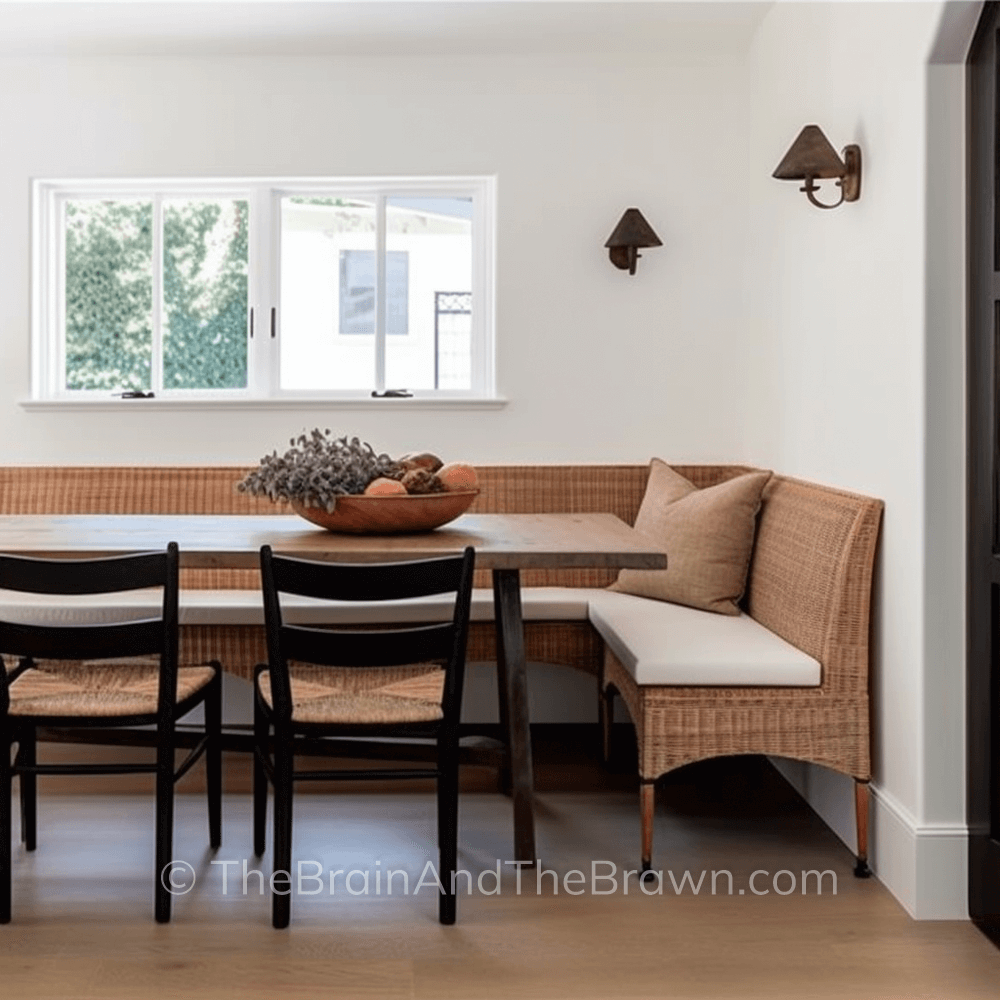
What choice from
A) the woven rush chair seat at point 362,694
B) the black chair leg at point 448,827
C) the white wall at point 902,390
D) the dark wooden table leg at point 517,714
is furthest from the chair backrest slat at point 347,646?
the white wall at point 902,390

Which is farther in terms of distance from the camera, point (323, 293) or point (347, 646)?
point (323, 293)

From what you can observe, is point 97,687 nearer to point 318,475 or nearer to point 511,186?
point 318,475

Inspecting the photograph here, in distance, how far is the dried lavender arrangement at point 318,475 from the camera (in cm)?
310

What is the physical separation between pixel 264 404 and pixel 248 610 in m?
0.99

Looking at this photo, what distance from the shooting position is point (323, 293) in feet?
15.2

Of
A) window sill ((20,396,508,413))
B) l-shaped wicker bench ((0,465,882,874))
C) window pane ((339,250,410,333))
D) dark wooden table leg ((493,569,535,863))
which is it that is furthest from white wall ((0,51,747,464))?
dark wooden table leg ((493,569,535,863))

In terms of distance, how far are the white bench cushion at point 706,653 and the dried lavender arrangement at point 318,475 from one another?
2.47 feet

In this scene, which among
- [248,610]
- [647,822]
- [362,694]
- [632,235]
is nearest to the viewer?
[362,694]

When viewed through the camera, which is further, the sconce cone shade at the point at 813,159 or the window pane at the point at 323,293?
the window pane at the point at 323,293

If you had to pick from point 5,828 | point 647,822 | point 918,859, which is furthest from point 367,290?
point 918,859

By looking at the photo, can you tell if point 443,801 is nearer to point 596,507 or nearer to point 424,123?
point 596,507

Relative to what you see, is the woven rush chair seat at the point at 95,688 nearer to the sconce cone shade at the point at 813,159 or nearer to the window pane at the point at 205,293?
the window pane at the point at 205,293

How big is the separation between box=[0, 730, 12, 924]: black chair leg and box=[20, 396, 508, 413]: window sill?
2.03 meters

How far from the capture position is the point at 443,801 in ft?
8.63
